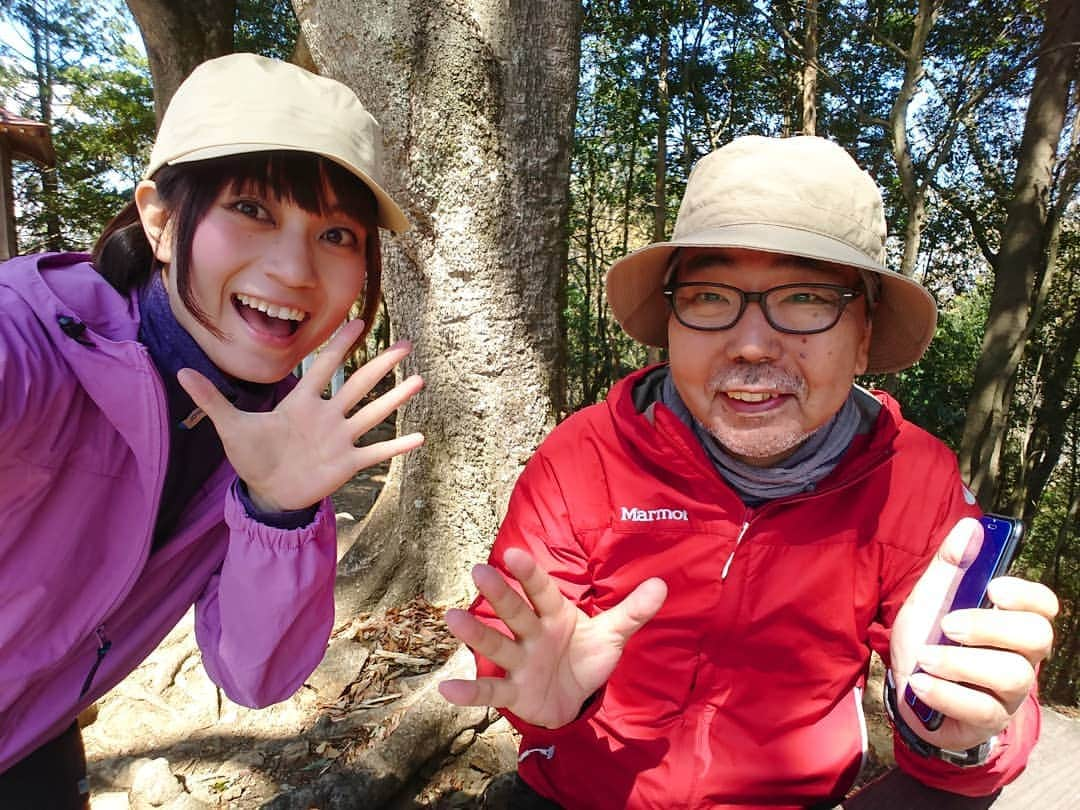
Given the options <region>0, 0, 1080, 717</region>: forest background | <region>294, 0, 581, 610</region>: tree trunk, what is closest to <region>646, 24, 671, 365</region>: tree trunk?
<region>0, 0, 1080, 717</region>: forest background

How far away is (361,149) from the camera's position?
149 centimetres

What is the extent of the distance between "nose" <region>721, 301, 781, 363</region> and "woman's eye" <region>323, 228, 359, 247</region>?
87 cm

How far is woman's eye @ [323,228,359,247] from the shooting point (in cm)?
154

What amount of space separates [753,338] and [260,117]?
111 cm

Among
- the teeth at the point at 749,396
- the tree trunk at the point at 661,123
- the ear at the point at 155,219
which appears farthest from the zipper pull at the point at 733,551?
the tree trunk at the point at 661,123

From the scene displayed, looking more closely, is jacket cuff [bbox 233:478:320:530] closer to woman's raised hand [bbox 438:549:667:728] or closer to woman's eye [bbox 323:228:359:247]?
woman's raised hand [bbox 438:549:667:728]

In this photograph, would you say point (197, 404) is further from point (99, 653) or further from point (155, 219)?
point (99, 653)

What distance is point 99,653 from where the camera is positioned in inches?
61.4

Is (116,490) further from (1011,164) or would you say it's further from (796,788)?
(1011,164)

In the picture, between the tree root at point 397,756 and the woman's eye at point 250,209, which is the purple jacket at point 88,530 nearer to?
the woman's eye at point 250,209

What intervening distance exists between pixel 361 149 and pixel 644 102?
10418 millimetres

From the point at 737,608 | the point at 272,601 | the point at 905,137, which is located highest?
the point at 905,137

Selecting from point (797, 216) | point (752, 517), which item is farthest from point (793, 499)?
point (797, 216)

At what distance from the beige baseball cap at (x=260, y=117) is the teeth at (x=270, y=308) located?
0.28 metres
